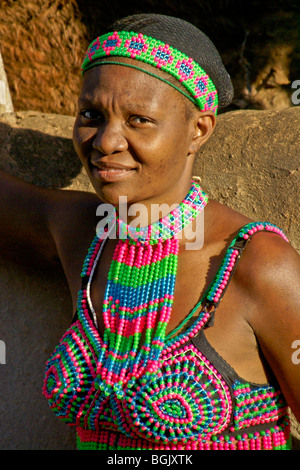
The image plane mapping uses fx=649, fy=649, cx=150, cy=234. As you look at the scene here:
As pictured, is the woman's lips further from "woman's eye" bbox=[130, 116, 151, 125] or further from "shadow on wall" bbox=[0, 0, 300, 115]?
"shadow on wall" bbox=[0, 0, 300, 115]

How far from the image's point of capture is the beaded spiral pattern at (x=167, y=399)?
1910mm

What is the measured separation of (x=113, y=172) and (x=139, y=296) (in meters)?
0.41

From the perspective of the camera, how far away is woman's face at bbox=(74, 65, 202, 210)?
6.31 ft

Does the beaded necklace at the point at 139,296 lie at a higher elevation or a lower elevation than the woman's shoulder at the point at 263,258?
lower

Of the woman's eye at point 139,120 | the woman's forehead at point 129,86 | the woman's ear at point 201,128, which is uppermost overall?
the woman's forehead at point 129,86

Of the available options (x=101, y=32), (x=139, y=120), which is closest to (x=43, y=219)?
(x=139, y=120)

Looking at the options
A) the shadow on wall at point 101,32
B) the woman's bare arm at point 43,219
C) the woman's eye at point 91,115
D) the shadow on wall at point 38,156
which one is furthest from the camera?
the shadow on wall at point 101,32

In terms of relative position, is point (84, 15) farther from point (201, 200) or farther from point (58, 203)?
point (201, 200)

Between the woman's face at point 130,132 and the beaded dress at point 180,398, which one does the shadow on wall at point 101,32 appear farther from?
the beaded dress at point 180,398

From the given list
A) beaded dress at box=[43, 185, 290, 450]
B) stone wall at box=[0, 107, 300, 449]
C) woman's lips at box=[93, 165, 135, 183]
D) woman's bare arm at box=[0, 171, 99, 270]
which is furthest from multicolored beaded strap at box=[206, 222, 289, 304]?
woman's bare arm at box=[0, 171, 99, 270]

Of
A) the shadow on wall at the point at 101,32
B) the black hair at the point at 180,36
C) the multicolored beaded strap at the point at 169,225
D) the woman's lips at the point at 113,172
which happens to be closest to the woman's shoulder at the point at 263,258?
the multicolored beaded strap at the point at 169,225

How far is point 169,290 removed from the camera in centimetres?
205

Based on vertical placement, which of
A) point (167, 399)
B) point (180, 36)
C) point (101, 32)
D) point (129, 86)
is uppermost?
point (180, 36)

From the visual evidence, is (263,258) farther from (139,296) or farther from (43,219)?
(43,219)
